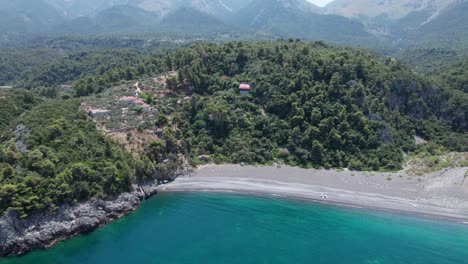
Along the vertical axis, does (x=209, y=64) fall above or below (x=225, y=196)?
above

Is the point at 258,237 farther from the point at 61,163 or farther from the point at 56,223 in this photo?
the point at 61,163

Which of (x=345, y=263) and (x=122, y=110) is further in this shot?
(x=122, y=110)

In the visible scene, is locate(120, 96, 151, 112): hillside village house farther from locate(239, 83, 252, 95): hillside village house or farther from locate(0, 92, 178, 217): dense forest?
locate(239, 83, 252, 95): hillside village house

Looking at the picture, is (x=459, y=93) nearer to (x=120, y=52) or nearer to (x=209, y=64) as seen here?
(x=209, y=64)

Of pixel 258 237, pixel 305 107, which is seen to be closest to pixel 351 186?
pixel 305 107

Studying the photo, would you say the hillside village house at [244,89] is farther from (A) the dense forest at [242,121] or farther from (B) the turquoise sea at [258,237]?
(B) the turquoise sea at [258,237]

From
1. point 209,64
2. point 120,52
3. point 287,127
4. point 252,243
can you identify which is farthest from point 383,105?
point 120,52
